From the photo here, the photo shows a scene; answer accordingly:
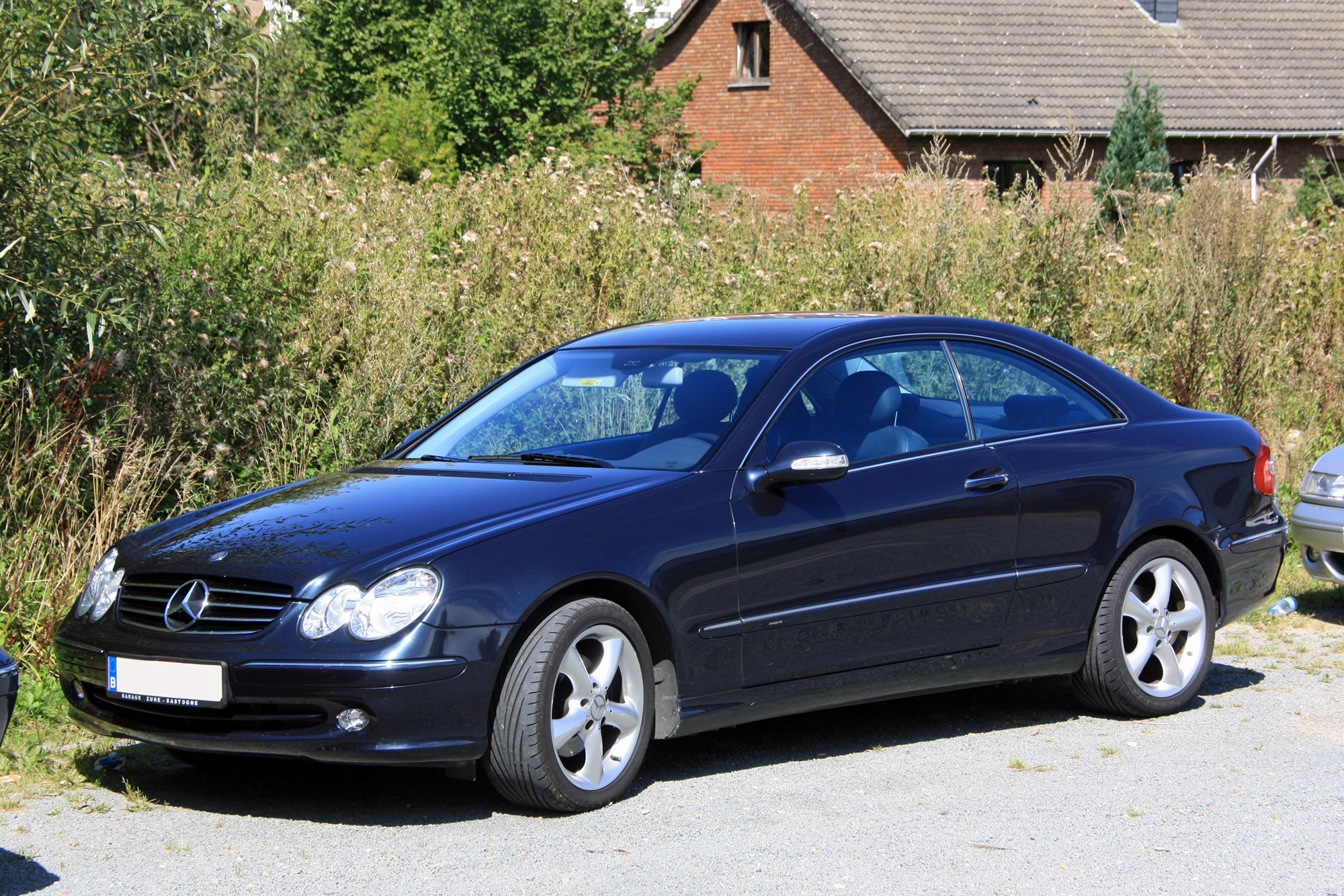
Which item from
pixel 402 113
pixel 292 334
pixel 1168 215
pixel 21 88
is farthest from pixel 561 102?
pixel 21 88

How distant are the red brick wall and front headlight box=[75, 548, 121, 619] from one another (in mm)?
25401

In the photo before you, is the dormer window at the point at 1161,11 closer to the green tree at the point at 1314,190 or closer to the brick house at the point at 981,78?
the brick house at the point at 981,78

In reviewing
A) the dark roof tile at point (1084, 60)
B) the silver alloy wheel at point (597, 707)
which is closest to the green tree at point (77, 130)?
the silver alloy wheel at point (597, 707)

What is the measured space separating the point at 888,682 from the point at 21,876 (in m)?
3.09

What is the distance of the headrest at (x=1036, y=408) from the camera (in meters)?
6.52

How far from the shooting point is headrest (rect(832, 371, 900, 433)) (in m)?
6.01

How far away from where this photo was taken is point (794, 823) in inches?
199

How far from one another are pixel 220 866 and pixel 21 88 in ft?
12.1

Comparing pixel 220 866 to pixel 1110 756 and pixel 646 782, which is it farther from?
pixel 1110 756

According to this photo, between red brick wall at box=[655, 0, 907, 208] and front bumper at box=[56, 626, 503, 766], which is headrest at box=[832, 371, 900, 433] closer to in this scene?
front bumper at box=[56, 626, 503, 766]

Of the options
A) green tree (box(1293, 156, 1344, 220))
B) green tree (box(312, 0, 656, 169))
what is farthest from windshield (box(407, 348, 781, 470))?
green tree (box(1293, 156, 1344, 220))

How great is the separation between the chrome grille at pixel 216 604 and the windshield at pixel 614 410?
132cm

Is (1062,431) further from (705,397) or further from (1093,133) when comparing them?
(1093,133)

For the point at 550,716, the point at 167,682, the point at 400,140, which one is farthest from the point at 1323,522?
the point at 400,140
